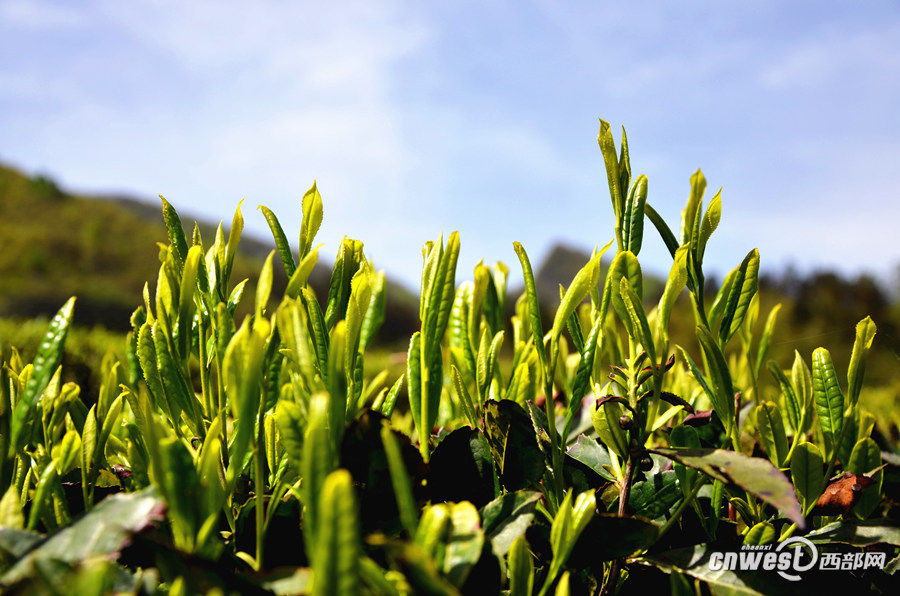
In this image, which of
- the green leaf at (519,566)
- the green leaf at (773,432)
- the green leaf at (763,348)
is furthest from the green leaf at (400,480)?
the green leaf at (763,348)

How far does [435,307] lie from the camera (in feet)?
2.09

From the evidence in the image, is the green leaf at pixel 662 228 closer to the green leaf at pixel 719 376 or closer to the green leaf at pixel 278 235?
the green leaf at pixel 719 376

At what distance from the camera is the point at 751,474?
1.78 feet

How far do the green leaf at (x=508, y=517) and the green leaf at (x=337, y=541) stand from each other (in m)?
0.21

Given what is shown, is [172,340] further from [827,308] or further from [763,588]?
[827,308]

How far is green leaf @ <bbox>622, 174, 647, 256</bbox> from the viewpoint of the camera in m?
0.73

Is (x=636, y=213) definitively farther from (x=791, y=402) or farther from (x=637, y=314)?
(x=791, y=402)

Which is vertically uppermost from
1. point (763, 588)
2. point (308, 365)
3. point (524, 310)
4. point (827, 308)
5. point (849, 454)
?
point (827, 308)

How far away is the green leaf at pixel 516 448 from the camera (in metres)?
0.64

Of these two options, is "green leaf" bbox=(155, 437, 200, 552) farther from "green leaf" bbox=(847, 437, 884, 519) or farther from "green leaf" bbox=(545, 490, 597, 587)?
"green leaf" bbox=(847, 437, 884, 519)

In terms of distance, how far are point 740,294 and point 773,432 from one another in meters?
0.20

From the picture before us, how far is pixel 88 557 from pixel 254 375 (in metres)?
0.19

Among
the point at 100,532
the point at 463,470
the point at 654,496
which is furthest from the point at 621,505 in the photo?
the point at 100,532

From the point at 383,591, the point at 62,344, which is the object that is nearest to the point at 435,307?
the point at 383,591
